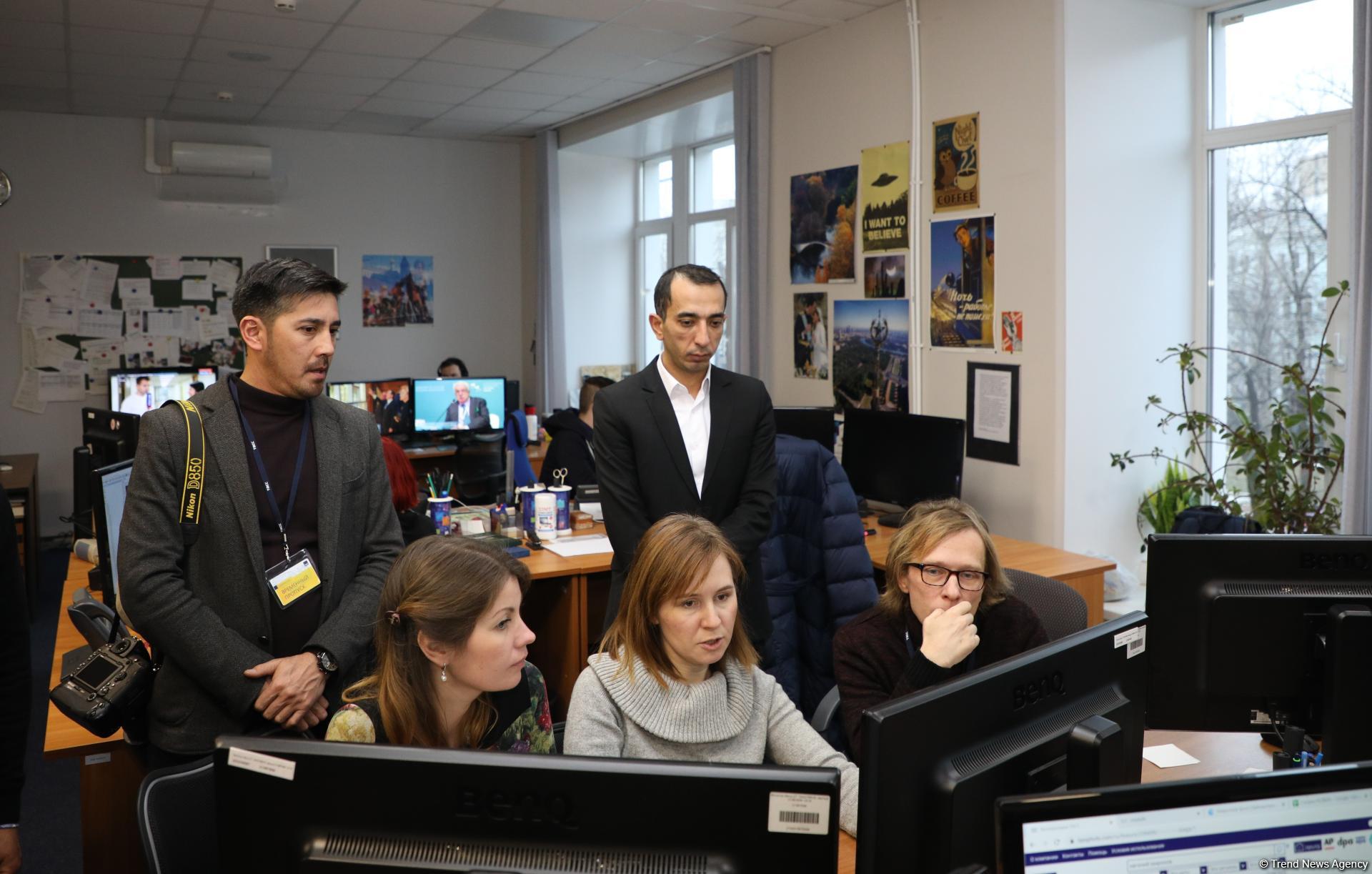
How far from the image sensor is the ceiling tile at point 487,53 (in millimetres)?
5348

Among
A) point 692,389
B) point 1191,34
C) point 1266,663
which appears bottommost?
point 1266,663

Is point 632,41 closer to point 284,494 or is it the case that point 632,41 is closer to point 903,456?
point 903,456

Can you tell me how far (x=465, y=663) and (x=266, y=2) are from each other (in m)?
4.01

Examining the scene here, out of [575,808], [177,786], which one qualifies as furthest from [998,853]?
[177,786]

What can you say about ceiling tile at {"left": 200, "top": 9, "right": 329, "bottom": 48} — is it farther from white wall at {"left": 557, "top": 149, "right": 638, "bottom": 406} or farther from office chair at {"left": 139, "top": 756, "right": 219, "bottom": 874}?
office chair at {"left": 139, "top": 756, "right": 219, "bottom": 874}

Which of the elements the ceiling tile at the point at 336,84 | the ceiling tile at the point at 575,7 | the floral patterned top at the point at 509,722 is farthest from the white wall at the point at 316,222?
the floral patterned top at the point at 509,722

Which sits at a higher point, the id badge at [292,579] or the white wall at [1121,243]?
the white wall at [1121,243]

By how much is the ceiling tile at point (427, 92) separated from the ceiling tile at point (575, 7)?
173 cm

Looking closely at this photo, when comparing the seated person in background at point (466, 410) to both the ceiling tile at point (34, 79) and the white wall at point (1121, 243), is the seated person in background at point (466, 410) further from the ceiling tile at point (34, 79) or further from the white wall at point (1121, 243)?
the white wall at point (1121, 243)

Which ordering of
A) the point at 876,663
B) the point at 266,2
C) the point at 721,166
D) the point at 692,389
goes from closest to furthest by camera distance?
the point at 876,663
the point at 692,389
the point at 266,2
the point at 721,166

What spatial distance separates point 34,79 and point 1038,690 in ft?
22.4

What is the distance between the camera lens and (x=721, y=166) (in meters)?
7.18

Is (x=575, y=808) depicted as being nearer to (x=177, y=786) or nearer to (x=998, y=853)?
(x=998, y=853)

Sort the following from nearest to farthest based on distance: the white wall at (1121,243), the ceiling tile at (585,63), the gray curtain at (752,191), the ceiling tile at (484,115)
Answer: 1. the white wall at (1121,243)
2. the gray curtain at (752,191)
3. the ceiling tile at (585,63)
4. the ceiling tile at (484,115)
